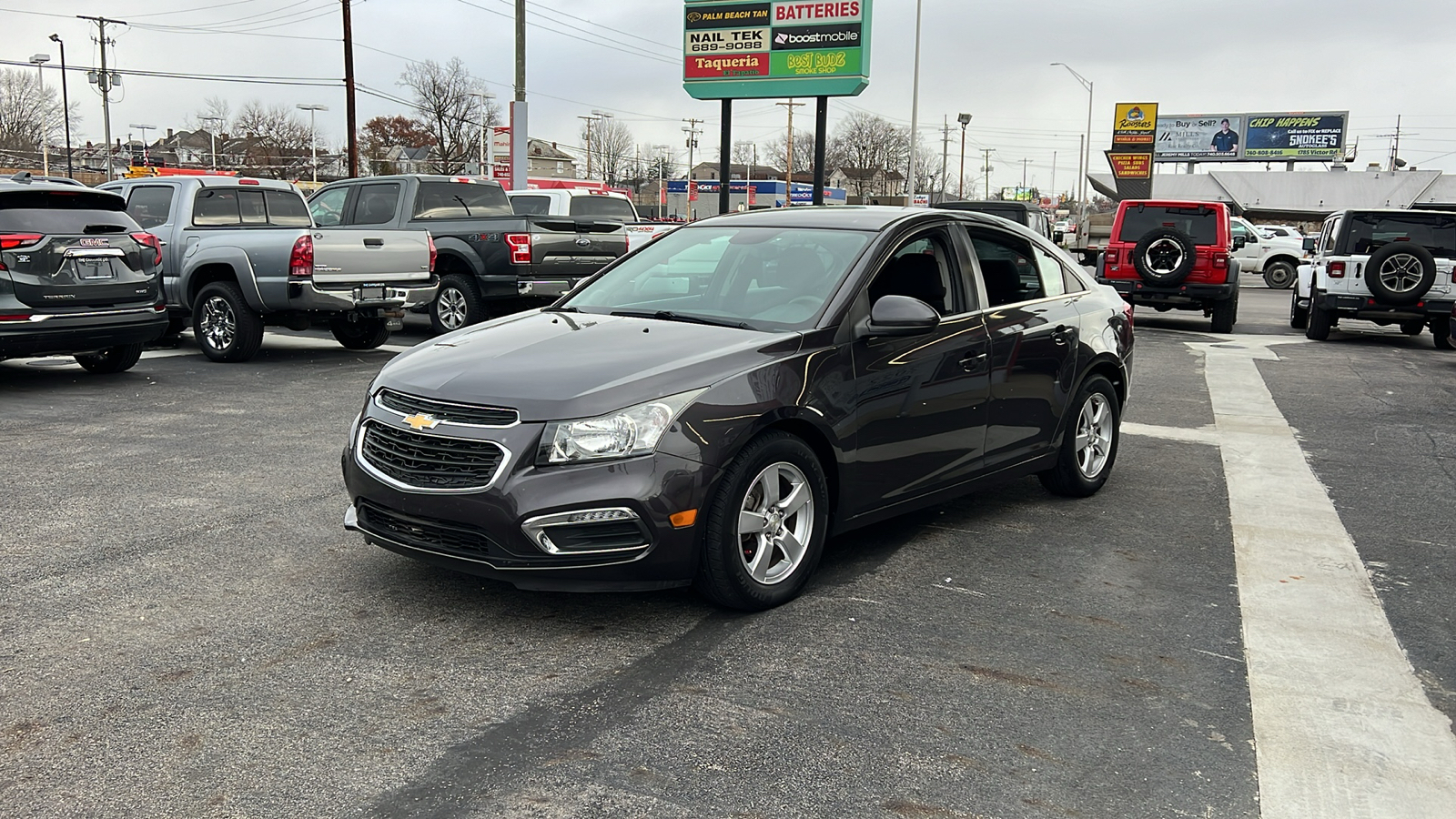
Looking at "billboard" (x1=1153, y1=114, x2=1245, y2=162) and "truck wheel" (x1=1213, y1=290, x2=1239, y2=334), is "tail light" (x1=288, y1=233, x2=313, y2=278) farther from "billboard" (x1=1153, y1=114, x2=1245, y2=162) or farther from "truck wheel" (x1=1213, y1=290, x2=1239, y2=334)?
"billboard" (x1=1153, y1=114, x2=1245, y2=162)

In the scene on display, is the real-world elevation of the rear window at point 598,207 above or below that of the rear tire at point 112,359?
above

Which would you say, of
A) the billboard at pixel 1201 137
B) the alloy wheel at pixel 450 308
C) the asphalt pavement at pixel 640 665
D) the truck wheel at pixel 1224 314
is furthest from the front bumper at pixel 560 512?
the billboard at pixel 1201 137

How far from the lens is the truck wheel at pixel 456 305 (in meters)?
14.3

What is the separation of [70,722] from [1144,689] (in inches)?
133

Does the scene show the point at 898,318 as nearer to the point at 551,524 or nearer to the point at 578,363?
the point at 578,363

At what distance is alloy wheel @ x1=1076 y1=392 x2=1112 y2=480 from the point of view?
21.6ft

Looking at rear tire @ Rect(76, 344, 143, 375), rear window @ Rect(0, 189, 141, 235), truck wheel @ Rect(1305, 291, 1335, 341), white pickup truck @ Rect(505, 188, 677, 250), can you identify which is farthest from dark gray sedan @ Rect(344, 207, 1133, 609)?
white pickup truck @ Rect(505, 188, 677, 250)

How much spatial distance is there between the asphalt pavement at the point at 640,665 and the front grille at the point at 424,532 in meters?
0.30

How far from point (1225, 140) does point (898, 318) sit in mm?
88238

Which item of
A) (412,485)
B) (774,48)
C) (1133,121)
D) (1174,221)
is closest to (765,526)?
(412,485)

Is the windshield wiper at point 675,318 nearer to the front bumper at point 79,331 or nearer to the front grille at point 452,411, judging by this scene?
the front grille at point 452,411

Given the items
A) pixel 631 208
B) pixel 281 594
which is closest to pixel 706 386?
pixel 281 594

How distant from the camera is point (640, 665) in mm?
4012

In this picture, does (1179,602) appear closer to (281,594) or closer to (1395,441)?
(281,594)
